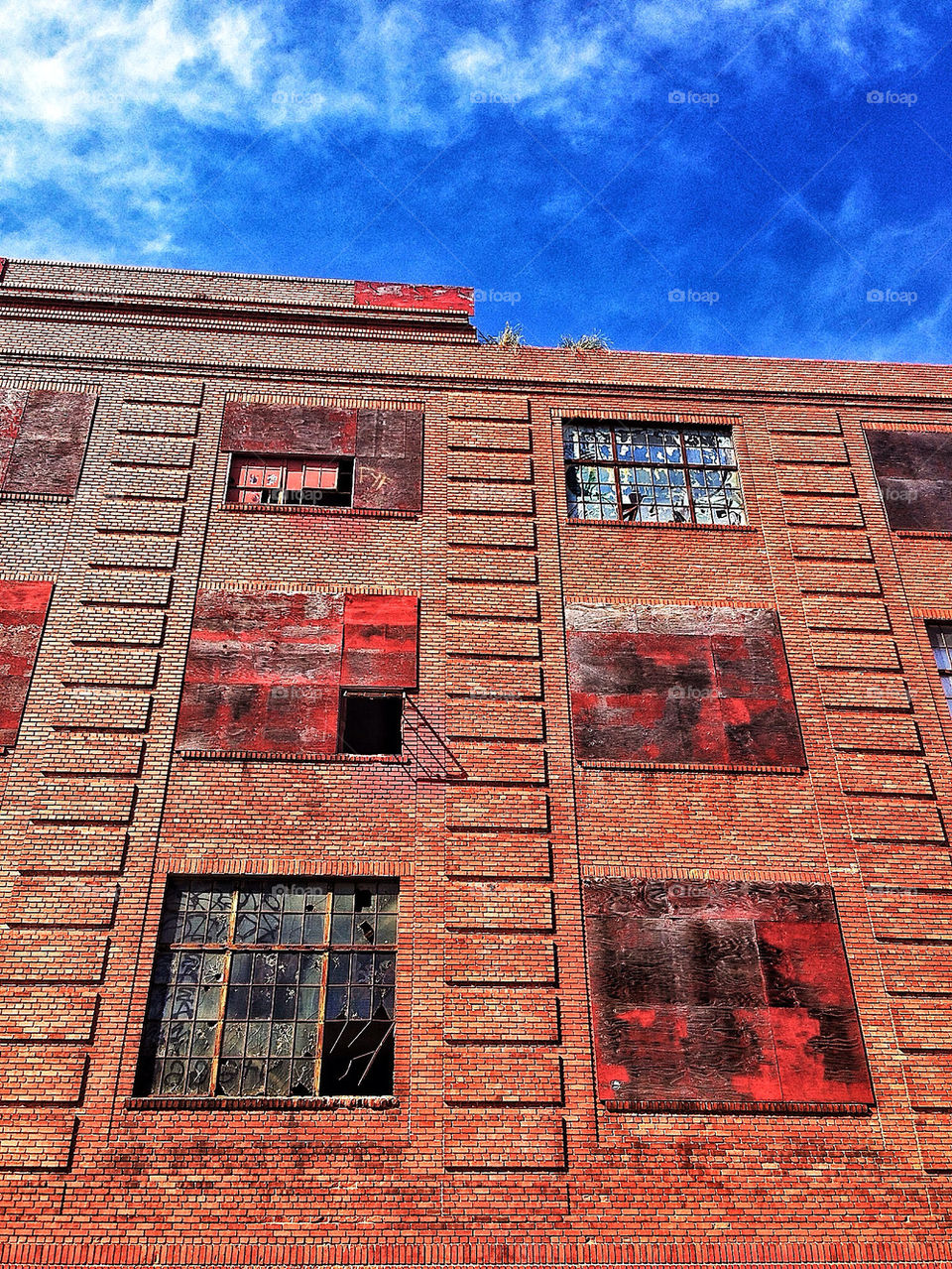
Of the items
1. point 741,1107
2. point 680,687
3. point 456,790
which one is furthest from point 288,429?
point 741,1107

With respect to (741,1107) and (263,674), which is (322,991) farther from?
Answer: (741,1107)

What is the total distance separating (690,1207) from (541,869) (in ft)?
12.9

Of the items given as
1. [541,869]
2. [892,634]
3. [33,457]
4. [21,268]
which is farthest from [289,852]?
[21,268]

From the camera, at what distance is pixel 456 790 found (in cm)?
1223

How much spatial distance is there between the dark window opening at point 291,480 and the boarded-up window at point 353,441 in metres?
0.09

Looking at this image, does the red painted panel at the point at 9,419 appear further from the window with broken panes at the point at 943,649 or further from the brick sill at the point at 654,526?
the window with broken panes at the point at 943,649

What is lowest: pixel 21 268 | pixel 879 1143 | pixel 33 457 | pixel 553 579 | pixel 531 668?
pixel 879 1143

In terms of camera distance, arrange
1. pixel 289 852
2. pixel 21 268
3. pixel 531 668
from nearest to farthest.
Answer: pixel 289 852 → pixel 531 668 → pixel 21 268

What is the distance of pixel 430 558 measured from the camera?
13773 mm

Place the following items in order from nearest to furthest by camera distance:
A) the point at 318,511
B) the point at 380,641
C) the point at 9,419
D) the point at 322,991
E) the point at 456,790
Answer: the point at 322,991
the point at 456,790
the point at 380,641
the point at 318,511
the point at 9,419

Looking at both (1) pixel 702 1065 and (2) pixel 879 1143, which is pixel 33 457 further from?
(2) pixel 879 1143

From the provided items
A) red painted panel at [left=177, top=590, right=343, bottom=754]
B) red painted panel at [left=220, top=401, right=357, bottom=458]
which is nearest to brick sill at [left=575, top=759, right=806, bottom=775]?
red painted panel at [left=177, top=590, right=343, bottom=754]

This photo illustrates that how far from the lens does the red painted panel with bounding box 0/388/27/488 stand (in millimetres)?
13961

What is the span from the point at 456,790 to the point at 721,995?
4.04 m
